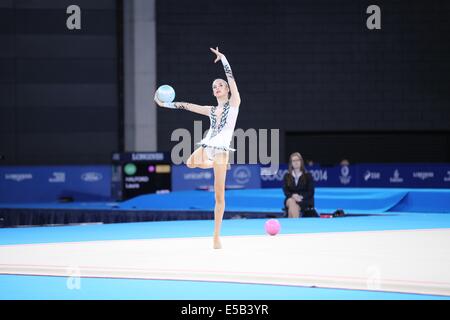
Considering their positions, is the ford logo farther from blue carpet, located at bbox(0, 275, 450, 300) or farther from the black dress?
blue carpet, located at bbox(0, 275, 450, 300)

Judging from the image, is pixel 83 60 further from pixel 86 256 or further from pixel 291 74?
pixel 86 256

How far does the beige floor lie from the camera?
14.7ft

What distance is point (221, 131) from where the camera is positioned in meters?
6.44

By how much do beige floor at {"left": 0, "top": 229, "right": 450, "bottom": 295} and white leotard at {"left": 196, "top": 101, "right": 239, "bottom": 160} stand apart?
89 cm

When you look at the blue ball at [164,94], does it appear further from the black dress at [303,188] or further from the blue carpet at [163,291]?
the black dress at [303,188]

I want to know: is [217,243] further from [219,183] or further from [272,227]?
[272,227]

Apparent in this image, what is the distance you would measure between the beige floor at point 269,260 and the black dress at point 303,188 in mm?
2702

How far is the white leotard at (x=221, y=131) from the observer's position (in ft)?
21.0

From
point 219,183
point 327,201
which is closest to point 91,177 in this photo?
point 327,201

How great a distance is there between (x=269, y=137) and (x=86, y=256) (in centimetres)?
1400

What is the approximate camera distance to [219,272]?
4793mm

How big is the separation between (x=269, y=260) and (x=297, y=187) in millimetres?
4860

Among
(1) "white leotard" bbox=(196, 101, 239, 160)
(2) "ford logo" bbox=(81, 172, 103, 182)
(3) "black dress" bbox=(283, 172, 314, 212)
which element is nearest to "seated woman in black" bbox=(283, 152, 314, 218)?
(3) "black dress" bbox=(283, 172, 314, 212)
